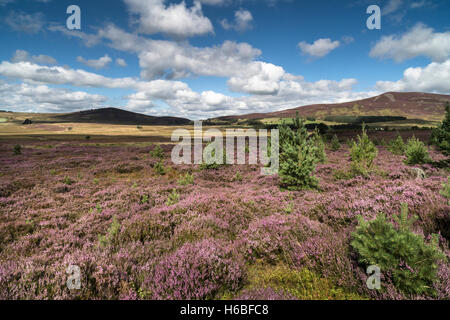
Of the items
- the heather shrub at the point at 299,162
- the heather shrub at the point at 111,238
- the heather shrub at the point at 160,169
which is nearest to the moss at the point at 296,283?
the heather shrub at the point at 111,238

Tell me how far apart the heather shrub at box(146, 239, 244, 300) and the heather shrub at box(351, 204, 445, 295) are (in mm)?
2084

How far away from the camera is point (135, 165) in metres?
17.8

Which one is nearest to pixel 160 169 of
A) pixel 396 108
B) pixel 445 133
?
pixel 445 133

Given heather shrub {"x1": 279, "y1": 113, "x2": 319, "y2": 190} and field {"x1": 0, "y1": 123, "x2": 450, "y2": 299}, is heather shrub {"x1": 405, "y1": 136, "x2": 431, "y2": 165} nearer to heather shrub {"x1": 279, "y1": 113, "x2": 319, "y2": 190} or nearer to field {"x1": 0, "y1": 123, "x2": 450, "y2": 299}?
field {"x1": 0, "y1": 123, "x2": 450, "y2": 299}

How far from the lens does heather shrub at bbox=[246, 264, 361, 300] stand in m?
2.97

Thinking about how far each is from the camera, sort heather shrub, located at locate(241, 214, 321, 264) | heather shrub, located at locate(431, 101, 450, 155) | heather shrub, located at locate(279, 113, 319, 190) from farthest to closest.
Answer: heather shrub, located at locate(431, 101, 450, 155) < heather shrub, located at locate(279, 113, 319, 190) < heather shrub, located at locate(241, 214, 321, 264)

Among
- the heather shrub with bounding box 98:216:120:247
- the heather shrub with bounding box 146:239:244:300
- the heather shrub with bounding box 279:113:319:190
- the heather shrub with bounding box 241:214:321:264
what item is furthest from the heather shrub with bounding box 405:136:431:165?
the heather shrub with bounding box 98:216:120:247

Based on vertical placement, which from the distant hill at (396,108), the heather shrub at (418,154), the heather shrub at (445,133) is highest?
the distant hill at (396,108)

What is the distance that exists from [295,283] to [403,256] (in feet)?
5.24

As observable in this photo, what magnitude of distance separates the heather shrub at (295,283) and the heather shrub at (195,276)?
37cm

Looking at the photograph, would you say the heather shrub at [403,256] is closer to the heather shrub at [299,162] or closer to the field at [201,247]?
the field at [201,247]

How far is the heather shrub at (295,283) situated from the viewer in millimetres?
2973
